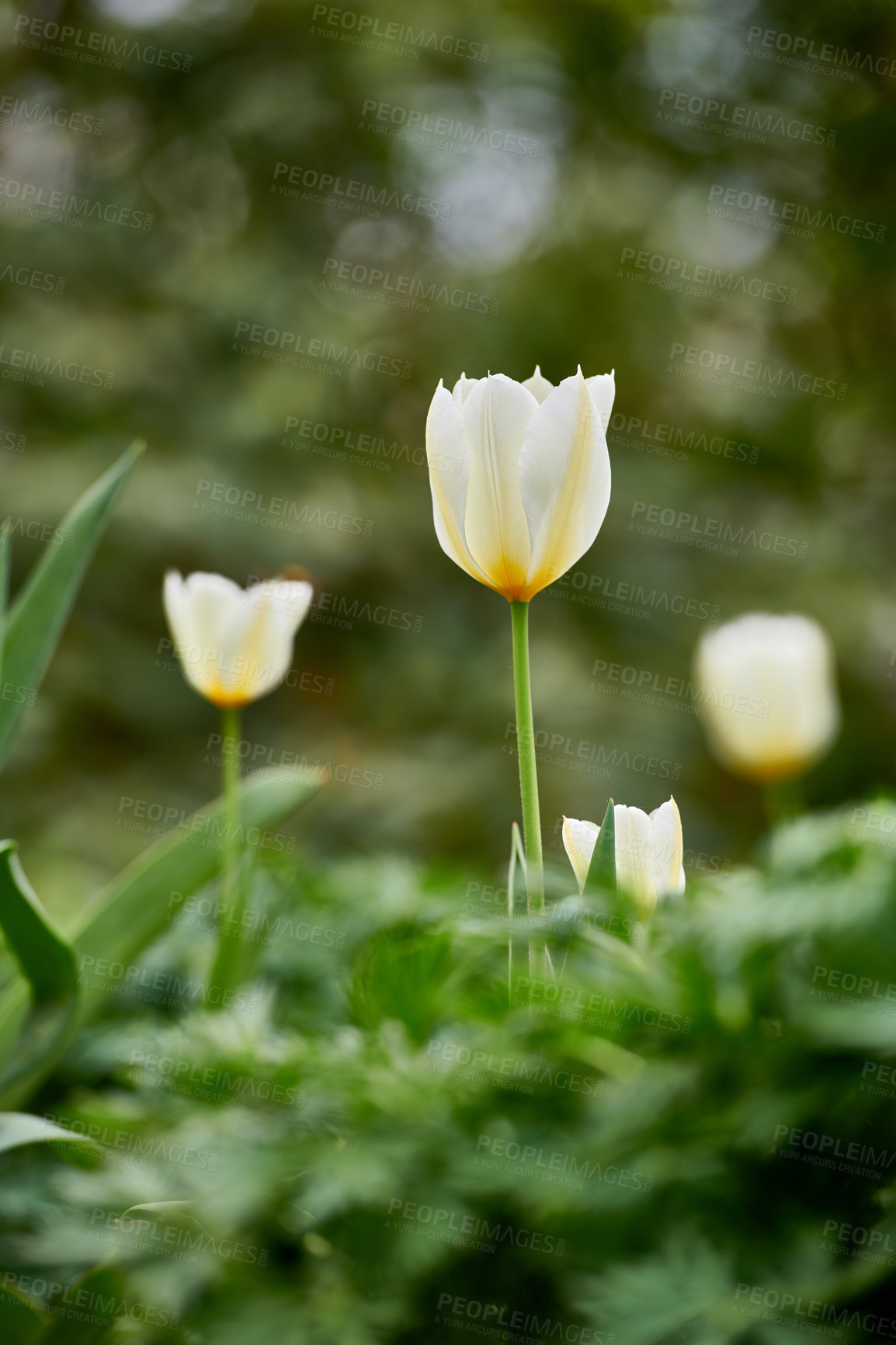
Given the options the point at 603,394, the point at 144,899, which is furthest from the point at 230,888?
the point at 603,394

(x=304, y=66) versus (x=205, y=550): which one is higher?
(x=304, y=66)

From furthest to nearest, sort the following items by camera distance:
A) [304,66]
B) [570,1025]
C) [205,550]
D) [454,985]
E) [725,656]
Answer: [304,66]
[205,550]
[725,656]
[454,985]
[570,1025]

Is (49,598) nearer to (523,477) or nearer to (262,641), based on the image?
(262,641)

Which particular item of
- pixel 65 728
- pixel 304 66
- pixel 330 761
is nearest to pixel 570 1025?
pixel 330 761

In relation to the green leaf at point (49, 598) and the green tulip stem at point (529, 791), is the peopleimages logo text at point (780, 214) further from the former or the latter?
the green tulip stem at point (529, 791)

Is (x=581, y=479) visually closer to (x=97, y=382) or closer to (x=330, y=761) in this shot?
(x=330, y=761)

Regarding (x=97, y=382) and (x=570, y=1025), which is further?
(x=97, y=382)

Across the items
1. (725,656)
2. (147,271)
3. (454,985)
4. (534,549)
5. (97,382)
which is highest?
(147,271)
